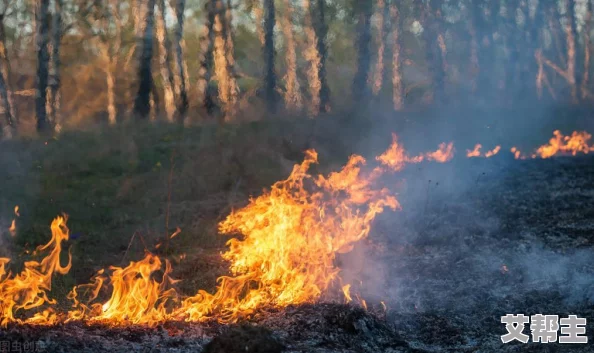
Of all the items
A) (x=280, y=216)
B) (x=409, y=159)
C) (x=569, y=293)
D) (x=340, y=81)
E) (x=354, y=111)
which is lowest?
(x=569, y=293)

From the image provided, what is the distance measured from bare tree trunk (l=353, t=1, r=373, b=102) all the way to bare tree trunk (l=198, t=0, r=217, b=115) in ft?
22.2

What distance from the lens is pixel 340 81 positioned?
57969mm

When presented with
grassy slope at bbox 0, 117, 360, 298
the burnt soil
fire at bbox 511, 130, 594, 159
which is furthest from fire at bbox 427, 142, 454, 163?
fire at bbox 511, 130, 594, 159

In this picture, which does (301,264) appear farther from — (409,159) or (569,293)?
(409,159)

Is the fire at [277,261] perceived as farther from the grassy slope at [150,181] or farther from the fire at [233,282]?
the grassy slope at [150,181]

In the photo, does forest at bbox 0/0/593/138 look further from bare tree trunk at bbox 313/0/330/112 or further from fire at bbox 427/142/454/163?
fire at bbox 427/142/454/163

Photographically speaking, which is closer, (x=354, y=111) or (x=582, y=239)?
(x=582, y=239)

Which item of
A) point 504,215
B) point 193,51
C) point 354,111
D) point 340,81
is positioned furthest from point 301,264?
point 340,81

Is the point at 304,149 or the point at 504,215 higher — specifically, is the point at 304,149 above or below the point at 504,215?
above

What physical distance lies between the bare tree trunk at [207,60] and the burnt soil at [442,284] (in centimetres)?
845

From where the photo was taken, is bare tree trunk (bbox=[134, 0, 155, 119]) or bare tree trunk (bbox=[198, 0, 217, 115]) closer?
bare tree trunk (bbox=[134, 0, 155, 119])

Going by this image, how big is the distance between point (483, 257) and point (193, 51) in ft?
137

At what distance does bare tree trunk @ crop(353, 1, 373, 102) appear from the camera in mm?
27812

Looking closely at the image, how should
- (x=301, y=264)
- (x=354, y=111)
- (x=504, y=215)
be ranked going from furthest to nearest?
(x=354, y=111) < (x=504, y=215) < (x=301, y=264)
